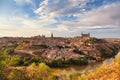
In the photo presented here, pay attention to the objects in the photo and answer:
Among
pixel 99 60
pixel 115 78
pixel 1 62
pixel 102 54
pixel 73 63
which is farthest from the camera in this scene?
pixel 102 54

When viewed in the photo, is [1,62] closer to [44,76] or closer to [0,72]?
[0,72]

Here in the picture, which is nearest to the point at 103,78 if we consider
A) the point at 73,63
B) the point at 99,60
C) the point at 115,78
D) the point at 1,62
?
the point at 115,78

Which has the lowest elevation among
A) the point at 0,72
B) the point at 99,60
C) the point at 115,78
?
the point at 99,60

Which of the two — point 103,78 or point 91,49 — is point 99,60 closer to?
point 91,49

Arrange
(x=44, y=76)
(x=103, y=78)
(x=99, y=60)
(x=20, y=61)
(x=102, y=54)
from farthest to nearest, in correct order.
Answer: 1. (x=102, y=54)
2. (x=99, y=60)
3. (x=20, y=61)
4. (x=44, y=76)
5. (x=103, y=78)

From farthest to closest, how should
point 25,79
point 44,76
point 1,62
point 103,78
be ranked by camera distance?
point 44,76 < point 25,79 < point 1,62 < point 103,78

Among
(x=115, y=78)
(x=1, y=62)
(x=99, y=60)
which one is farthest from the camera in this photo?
(x=99, y=60)

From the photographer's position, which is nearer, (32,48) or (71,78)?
(71,78)

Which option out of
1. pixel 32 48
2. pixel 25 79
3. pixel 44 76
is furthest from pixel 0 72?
pixel 32 48

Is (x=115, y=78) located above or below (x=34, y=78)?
above
